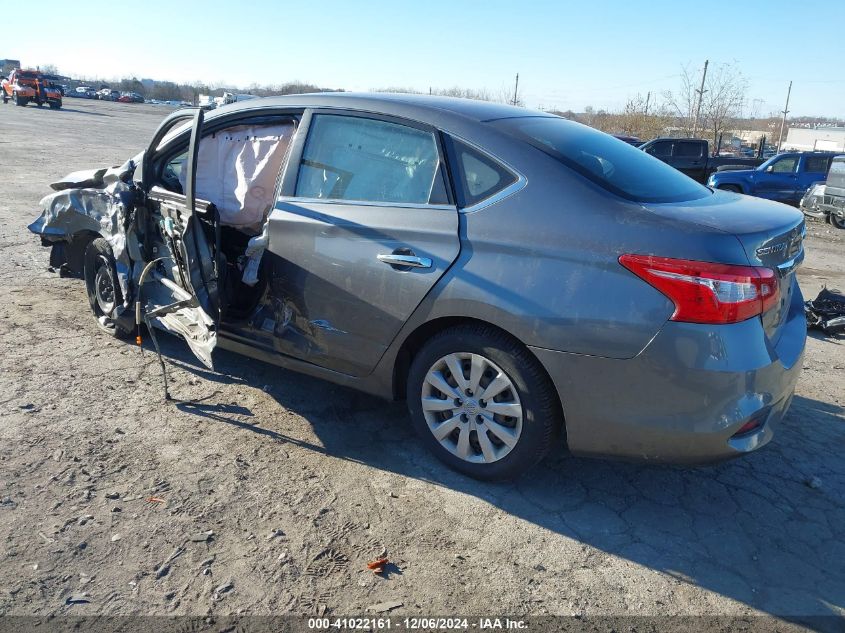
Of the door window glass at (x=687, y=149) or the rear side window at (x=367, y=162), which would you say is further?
the door window glass at (x=687, y=149)

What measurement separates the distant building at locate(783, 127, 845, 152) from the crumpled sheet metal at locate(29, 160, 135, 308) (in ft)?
214

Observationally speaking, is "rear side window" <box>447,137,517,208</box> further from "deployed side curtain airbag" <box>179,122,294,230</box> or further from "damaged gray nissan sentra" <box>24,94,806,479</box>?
"deployed side curtain airbag" <box>179,122,294,230</box>

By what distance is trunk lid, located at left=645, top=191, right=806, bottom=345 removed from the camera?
288 cm

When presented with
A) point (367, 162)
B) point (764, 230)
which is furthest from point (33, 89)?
point (764, 230)

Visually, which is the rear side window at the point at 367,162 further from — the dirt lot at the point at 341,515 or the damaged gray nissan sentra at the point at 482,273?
the dirt lot at the point at 341,515

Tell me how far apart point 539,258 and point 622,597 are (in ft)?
4.70

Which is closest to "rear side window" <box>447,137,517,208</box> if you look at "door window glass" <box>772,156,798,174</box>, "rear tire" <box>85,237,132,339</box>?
"rear tire" <box>85,237,132,339</box>

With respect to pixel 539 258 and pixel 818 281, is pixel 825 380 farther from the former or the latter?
pixel 818 281

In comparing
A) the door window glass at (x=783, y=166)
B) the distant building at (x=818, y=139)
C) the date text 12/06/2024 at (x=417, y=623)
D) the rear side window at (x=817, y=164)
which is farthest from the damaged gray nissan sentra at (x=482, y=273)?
the distant building at (x=818, y=139)

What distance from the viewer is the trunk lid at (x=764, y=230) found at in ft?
9.46

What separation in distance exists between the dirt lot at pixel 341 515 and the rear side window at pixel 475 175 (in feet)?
4.68

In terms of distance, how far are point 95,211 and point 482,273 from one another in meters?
3.16

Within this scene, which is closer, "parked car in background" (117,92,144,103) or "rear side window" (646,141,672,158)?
"rear side window" (646,141,672,158)

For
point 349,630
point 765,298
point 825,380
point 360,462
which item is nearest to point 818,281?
point 825,380
